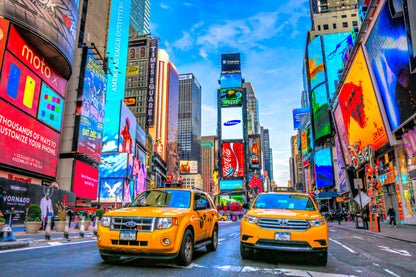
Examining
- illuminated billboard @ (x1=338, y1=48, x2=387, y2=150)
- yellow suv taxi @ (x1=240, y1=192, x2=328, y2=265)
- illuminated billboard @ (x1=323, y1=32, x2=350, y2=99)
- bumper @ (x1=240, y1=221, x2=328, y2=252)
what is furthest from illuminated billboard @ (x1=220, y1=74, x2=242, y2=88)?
bumper @ (x1=240, y1=221, x2=328, y2=252)

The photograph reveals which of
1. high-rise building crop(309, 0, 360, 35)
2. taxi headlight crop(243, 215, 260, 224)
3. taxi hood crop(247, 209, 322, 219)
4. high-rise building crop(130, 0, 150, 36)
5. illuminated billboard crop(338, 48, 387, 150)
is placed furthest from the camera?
high-rise building crop(130, 0, 150, 36)

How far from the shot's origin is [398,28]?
23.4m

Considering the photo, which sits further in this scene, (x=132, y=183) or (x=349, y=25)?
(x=349, y=25)

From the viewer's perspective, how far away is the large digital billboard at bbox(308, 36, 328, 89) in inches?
2987

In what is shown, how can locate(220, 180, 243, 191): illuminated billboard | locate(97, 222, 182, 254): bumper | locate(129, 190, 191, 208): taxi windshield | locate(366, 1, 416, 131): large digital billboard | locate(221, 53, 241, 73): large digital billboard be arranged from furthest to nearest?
locate(221, 53, 241, 73): large digital billboard → locate(220, 180, 243, 191): illuminated billboard → locate(366, 1, 416, 131): large digital billboard → locate(129, 190, 191, 208): taxi windshield → locate(97, 222, 182, 254): bumper

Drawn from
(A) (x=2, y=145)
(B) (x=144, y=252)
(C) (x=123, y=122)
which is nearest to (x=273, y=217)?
(B) (x=144, y=252)

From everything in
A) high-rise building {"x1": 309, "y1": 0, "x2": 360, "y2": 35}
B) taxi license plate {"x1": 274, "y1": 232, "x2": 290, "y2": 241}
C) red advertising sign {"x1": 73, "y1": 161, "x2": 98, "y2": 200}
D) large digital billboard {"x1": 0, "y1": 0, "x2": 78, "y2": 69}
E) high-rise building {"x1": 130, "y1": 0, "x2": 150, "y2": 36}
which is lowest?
taxi license plate {"x1": 274, "y1": 232, "x2": 290, "y2": 241}

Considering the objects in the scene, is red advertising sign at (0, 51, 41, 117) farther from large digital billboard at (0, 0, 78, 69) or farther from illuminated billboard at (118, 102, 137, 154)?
illuminated billboard at (118, 102, 137, 154)

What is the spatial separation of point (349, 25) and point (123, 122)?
7527 centimetres

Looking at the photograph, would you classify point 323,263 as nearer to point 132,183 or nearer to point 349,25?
point 132,183

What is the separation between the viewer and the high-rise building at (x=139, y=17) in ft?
474

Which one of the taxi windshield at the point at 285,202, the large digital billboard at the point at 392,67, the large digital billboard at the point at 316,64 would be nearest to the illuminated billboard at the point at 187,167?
the large digital billboard at the point at 316,64

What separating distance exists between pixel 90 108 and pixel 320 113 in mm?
53030

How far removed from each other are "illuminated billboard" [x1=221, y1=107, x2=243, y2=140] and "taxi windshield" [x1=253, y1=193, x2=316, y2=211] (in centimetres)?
11002
